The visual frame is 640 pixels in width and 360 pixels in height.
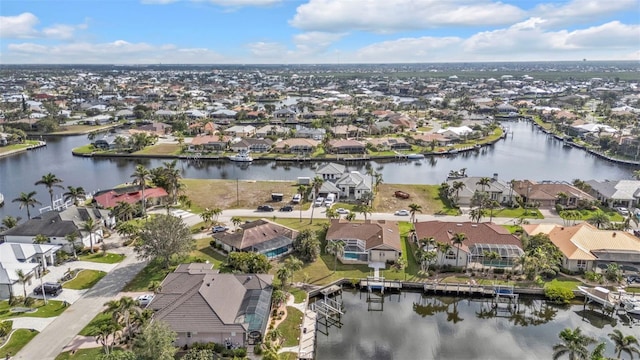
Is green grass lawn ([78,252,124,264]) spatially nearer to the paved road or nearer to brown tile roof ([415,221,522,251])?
the paved road

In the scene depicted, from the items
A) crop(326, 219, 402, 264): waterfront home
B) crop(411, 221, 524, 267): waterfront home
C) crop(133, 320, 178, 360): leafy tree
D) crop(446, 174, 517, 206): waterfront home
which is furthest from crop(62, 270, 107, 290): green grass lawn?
crop(446, 174, 517, 206): waterfront home

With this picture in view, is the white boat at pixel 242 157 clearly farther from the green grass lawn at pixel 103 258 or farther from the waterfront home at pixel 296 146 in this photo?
the green grass lawn at pixel 103 258

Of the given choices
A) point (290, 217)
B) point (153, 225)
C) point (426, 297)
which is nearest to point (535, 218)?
point (426, 297)

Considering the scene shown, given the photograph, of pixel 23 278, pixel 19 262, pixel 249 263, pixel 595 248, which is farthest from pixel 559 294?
pixel 19 262

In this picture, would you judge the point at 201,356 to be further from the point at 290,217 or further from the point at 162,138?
the point at 162,138

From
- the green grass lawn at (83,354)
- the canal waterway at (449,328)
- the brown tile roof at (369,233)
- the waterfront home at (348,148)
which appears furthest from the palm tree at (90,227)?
the waterfront home at (348,148)

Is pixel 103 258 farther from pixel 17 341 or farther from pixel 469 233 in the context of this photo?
pixel 469 233
